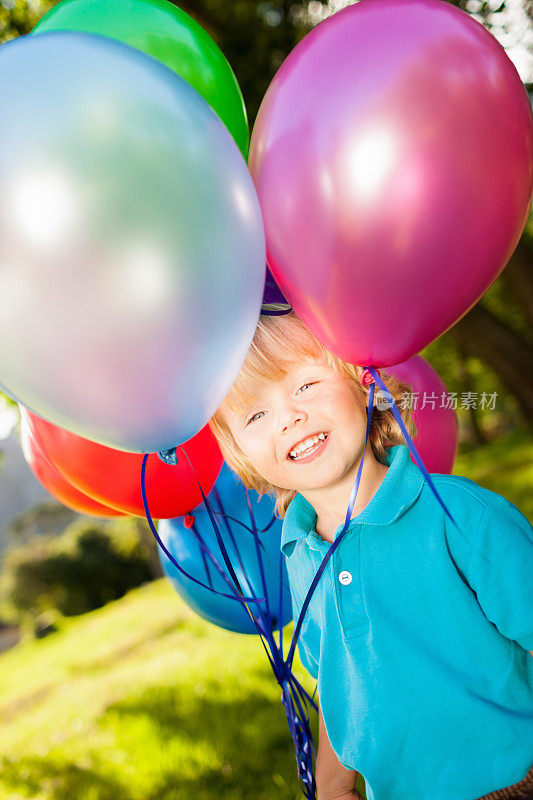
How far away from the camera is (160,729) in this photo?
305 centimetres

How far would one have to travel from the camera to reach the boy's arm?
5.21 ft

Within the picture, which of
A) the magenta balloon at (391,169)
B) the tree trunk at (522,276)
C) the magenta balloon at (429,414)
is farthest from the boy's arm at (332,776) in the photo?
the tree trunk at (522,276)

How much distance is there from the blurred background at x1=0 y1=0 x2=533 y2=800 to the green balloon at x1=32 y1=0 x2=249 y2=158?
705 millimetres

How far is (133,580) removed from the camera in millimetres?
15469

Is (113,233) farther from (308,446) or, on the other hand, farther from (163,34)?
(163,34)

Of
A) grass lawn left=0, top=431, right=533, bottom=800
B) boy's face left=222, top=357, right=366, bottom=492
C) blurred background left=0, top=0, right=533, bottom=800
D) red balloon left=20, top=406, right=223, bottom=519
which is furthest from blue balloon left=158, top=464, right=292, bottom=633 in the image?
grass lawn left=0, top=431, right=533, bottom=800

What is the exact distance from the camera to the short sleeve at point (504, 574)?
1197 mm

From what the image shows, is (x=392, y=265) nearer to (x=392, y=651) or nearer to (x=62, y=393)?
(x=62, y=393)

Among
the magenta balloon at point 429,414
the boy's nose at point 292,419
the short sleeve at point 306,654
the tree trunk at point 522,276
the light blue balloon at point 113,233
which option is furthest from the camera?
the tree trunk at point 522,276

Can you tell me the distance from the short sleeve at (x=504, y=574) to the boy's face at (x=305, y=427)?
12.0 inches

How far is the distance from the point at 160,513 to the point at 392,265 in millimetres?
1032

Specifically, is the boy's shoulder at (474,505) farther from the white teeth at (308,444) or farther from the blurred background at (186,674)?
the blurred background at (186,674)

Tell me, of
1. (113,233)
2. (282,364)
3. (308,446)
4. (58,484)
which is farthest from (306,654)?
(113,233)

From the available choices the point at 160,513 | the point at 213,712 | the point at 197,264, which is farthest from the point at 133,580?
the point at 197,264
